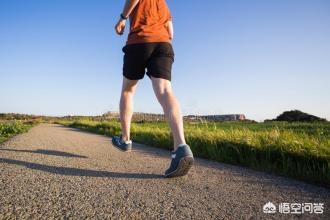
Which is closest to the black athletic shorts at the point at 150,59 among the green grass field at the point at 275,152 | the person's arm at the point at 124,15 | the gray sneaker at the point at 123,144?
the person's arm at the point at 124,15

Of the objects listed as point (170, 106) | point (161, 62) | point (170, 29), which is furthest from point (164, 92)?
point (170, 29)

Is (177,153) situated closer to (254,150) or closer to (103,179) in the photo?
(103,179)

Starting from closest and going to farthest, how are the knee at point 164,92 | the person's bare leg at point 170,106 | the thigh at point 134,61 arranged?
the person's bare leg at point 170,106 → the knee at point 164,92 → the thigh at point 134,61

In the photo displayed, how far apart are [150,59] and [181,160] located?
1135 mm

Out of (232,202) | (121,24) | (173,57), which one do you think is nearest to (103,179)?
(232,202)

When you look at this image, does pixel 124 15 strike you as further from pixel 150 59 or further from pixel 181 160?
pixel 181 160

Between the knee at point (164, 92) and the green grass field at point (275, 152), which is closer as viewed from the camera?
the knee at point (164, 92)

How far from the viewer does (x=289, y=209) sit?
A: 2.28 metres

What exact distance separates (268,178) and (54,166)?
7.36 feet

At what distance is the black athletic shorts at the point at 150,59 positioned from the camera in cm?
347

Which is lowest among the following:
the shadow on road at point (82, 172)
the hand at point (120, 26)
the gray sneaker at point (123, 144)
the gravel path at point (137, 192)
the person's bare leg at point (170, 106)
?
the gravel path at point (137, 192)

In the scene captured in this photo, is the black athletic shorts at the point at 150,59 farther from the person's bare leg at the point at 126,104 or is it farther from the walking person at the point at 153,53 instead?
the person's bare leg at the point at 126,104

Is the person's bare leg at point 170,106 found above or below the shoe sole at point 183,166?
above

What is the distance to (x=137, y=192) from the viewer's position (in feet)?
8.63
